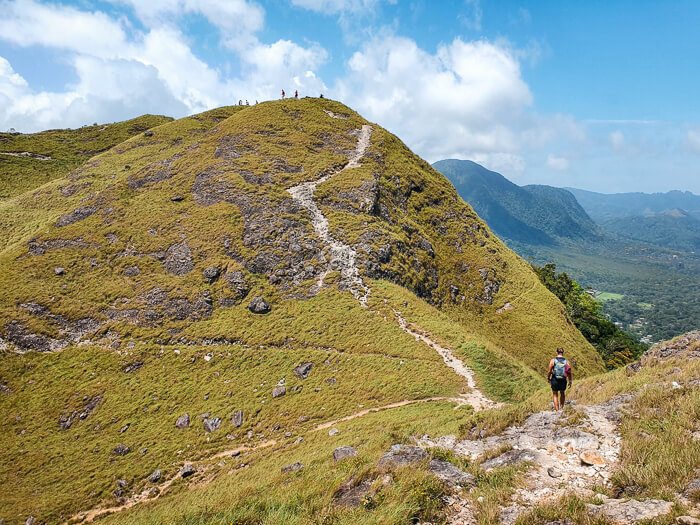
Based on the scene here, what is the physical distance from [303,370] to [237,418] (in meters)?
8.09

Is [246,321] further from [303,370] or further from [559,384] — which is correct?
[559,384]

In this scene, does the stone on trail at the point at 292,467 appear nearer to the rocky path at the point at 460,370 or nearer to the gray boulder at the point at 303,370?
the gray boulder at the point at 303,370

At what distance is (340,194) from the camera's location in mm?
63562

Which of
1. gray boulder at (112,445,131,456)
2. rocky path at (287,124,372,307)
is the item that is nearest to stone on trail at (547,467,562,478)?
rocky path at (287,124,372,307)

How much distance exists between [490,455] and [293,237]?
45.0 meters

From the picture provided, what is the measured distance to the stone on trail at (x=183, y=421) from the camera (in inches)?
1238

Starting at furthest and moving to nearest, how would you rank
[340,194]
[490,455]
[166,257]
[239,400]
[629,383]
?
[340,194] → [166,257] → [239,400] → [629,383] → [490,455]

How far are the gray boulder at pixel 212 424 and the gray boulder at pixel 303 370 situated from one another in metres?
8.82

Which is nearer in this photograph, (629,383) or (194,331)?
(629,383)

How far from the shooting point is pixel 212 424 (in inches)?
1225

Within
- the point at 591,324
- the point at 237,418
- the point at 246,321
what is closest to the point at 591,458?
the point at 237,418

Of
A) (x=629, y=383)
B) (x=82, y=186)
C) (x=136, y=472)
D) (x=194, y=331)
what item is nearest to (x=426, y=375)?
(x=629, y=383)

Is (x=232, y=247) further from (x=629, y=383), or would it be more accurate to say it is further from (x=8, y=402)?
(x=629, y=383)

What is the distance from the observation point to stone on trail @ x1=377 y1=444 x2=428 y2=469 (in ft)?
45.1
